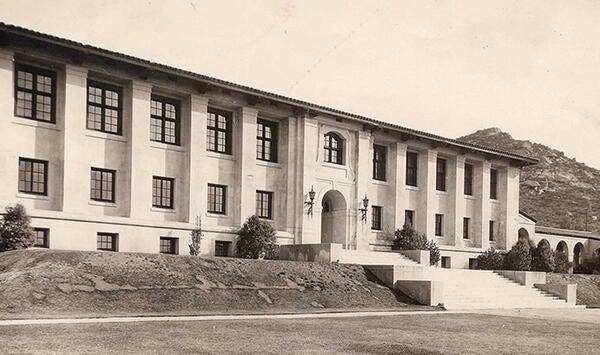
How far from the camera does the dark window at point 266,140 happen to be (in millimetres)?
34469

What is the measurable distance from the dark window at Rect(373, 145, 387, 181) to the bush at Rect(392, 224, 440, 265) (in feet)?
12.1

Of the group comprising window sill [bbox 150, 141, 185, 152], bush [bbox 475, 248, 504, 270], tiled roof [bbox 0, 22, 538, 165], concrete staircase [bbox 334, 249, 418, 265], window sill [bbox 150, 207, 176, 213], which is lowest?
bush [bbox 475, 248, 504, 270]

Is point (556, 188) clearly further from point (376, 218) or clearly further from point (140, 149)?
point (140, 149)

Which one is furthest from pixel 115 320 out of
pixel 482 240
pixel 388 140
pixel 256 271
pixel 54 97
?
pixel 482 240

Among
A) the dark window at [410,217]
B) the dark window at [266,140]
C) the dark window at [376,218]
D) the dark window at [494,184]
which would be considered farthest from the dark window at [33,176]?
the dark window at [494,184]

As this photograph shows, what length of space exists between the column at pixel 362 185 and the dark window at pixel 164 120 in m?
11.6

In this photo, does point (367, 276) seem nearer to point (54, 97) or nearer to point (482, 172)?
point (54, 97)

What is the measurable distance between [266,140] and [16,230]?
14.9m

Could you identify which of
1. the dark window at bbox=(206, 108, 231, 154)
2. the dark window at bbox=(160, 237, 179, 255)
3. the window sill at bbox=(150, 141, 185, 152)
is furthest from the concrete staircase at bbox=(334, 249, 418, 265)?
the window sill at bbox=(150, 141, 185, 152)

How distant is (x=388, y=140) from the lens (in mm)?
39875

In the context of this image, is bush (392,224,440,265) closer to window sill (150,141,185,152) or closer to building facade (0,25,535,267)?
building facade (0,25,535,267)

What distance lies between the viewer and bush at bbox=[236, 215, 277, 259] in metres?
30.7

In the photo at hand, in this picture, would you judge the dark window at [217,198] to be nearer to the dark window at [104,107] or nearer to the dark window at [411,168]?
the dark window at [104,107]

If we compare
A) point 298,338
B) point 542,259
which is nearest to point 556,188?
point 542,259
